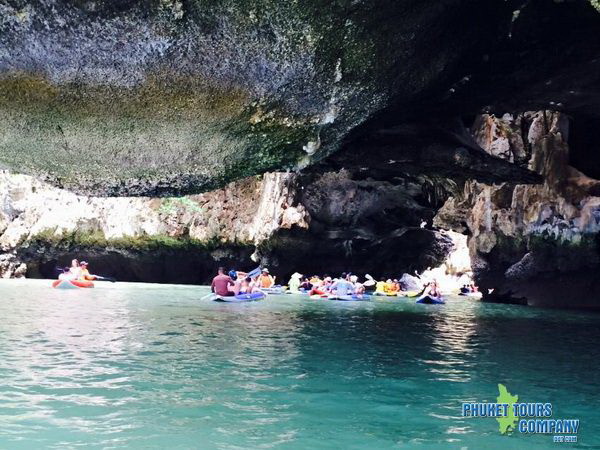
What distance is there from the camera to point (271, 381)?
19.3 feet

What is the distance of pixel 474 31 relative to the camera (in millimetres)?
6719

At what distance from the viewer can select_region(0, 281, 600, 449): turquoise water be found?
4254 mm

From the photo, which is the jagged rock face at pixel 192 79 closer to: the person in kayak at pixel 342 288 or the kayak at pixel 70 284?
the person in kayak at pixel 342 288

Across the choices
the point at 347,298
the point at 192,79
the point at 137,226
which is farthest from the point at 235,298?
the point at 192,79

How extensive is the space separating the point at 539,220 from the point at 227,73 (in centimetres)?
1288

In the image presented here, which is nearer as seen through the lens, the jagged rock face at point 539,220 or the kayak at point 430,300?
the jagged rock face at point 539,220

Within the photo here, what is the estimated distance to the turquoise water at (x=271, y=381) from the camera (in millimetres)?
4254

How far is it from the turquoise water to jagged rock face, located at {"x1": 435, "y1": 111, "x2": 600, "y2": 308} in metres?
5.32

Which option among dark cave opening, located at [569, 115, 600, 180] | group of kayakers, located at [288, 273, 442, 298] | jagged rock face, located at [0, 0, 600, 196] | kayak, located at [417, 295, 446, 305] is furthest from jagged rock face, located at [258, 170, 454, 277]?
jagged rock face, located at [0, 0, 600, 196]

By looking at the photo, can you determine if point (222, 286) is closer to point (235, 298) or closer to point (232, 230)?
point (235, 298)

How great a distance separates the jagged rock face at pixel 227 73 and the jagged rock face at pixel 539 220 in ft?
25.3

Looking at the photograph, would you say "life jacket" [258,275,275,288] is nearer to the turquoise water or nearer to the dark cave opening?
the turquoise water

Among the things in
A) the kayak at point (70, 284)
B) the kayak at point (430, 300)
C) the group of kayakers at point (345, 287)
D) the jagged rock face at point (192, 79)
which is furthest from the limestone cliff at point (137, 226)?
the jagged rock face at point (192, 79)

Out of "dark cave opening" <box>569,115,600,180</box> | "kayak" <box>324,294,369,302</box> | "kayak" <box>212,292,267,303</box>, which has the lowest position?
"kayak" <box>212,292,267,303</box>
